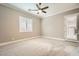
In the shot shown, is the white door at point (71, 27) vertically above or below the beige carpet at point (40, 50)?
above

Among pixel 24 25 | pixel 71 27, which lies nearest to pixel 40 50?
pixel 24 25

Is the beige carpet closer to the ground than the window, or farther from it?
closer to the ground

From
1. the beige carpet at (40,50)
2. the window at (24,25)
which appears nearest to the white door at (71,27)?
the beige carpet at (40,50)

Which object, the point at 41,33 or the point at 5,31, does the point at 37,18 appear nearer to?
the point at 41,33

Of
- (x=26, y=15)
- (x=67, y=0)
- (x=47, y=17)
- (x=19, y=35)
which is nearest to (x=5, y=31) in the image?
(x=19, y=35)

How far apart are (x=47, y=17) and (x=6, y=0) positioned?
7.21ft

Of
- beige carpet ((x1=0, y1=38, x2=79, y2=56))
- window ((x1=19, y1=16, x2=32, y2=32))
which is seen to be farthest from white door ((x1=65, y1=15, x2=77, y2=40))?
window ((x1=19, y1=16, x2=32, y2=32))

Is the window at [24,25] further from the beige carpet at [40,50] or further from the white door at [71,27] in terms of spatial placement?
the white door at [71,27]

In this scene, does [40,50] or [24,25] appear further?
[24,25]

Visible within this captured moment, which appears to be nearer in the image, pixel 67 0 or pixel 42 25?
pixel 67 0

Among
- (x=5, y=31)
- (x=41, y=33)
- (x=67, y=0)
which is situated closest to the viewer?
(x=67, y=0)

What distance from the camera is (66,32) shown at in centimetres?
361

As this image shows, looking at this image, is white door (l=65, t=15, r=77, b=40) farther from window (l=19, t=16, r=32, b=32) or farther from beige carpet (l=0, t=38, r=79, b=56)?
window (l=19, t=16, r=32, b=32)

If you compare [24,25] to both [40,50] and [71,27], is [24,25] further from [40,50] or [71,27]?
[71,27]
